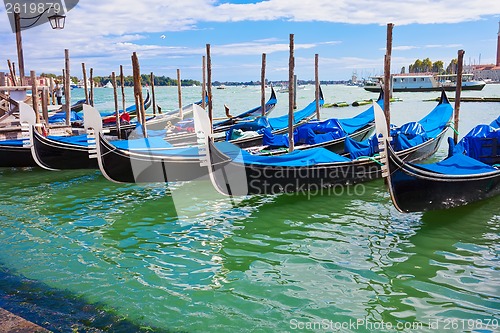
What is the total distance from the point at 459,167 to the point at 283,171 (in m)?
2.03

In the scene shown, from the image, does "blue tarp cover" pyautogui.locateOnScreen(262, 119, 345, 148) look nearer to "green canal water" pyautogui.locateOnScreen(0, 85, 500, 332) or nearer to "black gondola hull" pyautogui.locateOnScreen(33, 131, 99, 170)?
"green canal water" pyautogui.locateOnScreen(0, 85, 500, 332)

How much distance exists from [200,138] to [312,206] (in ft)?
5.29

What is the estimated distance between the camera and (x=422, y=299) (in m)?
3.25

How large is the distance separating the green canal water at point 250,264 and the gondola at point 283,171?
0.63ft

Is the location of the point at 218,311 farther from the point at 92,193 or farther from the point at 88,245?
the point at 92,193

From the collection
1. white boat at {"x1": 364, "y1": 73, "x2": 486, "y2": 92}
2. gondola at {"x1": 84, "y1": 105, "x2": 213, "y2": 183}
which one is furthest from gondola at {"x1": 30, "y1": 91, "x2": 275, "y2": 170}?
white boat at {"x1": 364, "y1": 73, "x2": 486, "y2": 92}

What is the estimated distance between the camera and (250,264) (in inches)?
154

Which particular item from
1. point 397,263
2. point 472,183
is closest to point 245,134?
point 472,183

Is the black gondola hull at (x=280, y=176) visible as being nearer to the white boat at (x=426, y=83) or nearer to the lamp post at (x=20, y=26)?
the lamp post at (x=20, y=26)

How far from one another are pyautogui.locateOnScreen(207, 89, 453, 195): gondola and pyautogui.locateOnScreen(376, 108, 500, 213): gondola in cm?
75

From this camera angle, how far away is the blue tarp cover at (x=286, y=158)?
5637 mm

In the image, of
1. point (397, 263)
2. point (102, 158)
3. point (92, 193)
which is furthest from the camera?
point (92, 193)

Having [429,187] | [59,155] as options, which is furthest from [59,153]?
[429,187]

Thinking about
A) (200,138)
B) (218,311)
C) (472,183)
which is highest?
(200,138)
